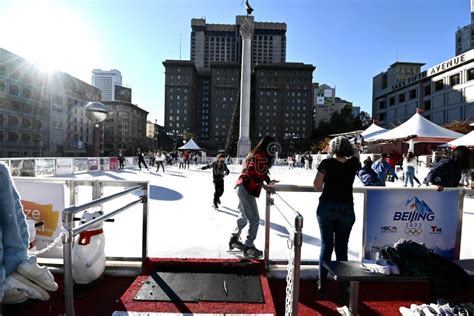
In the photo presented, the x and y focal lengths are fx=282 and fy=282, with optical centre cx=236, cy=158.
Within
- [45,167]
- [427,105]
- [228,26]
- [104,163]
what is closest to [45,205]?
[45,167]

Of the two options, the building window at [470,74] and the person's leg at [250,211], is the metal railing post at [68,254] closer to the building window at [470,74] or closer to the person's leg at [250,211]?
the person's leg at [250,211]

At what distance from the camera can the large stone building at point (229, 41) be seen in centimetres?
14025

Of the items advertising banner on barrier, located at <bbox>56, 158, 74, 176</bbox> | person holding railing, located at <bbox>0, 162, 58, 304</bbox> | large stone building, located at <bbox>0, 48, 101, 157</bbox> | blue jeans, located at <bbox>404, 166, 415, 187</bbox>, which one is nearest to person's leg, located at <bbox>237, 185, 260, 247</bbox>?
person holding railing, located at <bbox>0, 162, 58, 304</bbox>

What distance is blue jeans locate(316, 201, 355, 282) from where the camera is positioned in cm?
294

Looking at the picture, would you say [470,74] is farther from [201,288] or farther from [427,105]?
[201,288]

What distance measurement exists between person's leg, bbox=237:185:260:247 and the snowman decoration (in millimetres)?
1772

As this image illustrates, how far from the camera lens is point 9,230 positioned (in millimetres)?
2201

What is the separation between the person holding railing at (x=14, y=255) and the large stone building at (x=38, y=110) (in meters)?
59.4

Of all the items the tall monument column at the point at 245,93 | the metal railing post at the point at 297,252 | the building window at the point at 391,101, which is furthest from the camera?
the building window at the point at 391,101

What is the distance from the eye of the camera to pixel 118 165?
2416 cm

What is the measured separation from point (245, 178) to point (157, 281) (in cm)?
166

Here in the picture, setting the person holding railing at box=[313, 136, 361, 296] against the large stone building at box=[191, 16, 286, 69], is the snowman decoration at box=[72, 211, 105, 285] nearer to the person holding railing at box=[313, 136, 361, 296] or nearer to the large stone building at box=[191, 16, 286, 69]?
the person holding railing at box=[313, 136, 361, 296]

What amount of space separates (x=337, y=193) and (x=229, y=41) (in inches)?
5936

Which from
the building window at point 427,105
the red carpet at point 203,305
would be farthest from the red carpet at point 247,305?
the building window at point 427,105
